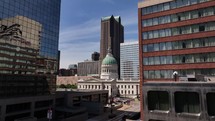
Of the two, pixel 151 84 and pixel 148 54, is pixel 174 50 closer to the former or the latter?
pixel 148 54

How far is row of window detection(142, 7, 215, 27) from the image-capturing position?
4221 centimetres

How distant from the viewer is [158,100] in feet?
101

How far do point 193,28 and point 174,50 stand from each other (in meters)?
6.30

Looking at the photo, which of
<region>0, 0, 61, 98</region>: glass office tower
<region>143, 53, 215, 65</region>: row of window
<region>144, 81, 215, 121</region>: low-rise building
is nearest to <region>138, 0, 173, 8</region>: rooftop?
<region>143, 53, 215, 65</region>: row of window

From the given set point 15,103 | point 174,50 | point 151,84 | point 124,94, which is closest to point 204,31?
point 174,50

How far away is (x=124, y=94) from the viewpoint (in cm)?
15162

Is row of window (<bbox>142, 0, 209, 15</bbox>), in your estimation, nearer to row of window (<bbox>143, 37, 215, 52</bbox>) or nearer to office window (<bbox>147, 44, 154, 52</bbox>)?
row of window (<bbox>143, 37, 215, 52</bbox>)

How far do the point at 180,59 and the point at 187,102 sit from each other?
18.3 m

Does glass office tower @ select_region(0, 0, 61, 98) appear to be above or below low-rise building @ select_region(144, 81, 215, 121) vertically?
above

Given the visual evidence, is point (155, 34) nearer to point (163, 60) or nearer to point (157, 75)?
point (163, 60)

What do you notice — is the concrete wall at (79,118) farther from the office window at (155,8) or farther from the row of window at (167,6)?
the office window at (155,8)

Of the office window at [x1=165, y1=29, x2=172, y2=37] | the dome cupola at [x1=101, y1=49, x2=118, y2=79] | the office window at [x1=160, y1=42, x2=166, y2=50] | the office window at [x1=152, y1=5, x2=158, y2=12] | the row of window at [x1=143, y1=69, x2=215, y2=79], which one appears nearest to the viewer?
the row of window at [x1=143, y1=69, x2=215, y2=79]

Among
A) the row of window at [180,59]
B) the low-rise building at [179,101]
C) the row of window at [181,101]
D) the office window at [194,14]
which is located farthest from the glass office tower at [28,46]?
the office window at [194,14]

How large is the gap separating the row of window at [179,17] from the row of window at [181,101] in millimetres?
22561
